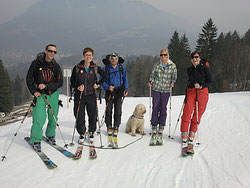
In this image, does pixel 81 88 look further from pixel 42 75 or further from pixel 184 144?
pixel 184 144

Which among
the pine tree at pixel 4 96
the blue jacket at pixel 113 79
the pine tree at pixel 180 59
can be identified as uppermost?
the pine tree at pixel 180 59

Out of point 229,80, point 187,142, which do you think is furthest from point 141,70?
point 187,142

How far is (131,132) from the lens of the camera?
5.37 meters

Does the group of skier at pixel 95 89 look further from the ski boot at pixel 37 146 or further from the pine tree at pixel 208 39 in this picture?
the pine tree at pixel 208 39

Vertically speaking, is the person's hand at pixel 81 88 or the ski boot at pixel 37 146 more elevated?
the person's hand at pixel 81 88

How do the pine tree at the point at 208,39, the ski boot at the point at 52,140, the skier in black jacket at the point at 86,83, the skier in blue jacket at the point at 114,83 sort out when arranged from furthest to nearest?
1. the pine tree at the point at 208,39
2. the skier in blue jacket at the point at 114,83
3. the ski boot at the point at 52,140
4. the skier in black jacket at the point at 86,83

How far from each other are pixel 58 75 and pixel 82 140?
1.84m

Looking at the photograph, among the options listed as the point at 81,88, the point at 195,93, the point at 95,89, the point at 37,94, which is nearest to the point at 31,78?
the point at 37,94

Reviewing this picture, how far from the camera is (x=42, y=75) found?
4.03m

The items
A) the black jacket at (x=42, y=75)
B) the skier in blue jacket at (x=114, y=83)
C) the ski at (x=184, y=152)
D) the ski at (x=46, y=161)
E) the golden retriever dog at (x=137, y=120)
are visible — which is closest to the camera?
the ski at (x=46, y=161)

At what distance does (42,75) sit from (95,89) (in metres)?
1.34

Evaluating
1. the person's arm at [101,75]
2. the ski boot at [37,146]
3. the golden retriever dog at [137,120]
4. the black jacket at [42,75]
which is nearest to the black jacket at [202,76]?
the golden retriever dog at [137,120]

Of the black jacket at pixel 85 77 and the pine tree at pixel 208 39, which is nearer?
the black jacket at pixel 85 77

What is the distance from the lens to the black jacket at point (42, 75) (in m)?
3.94
